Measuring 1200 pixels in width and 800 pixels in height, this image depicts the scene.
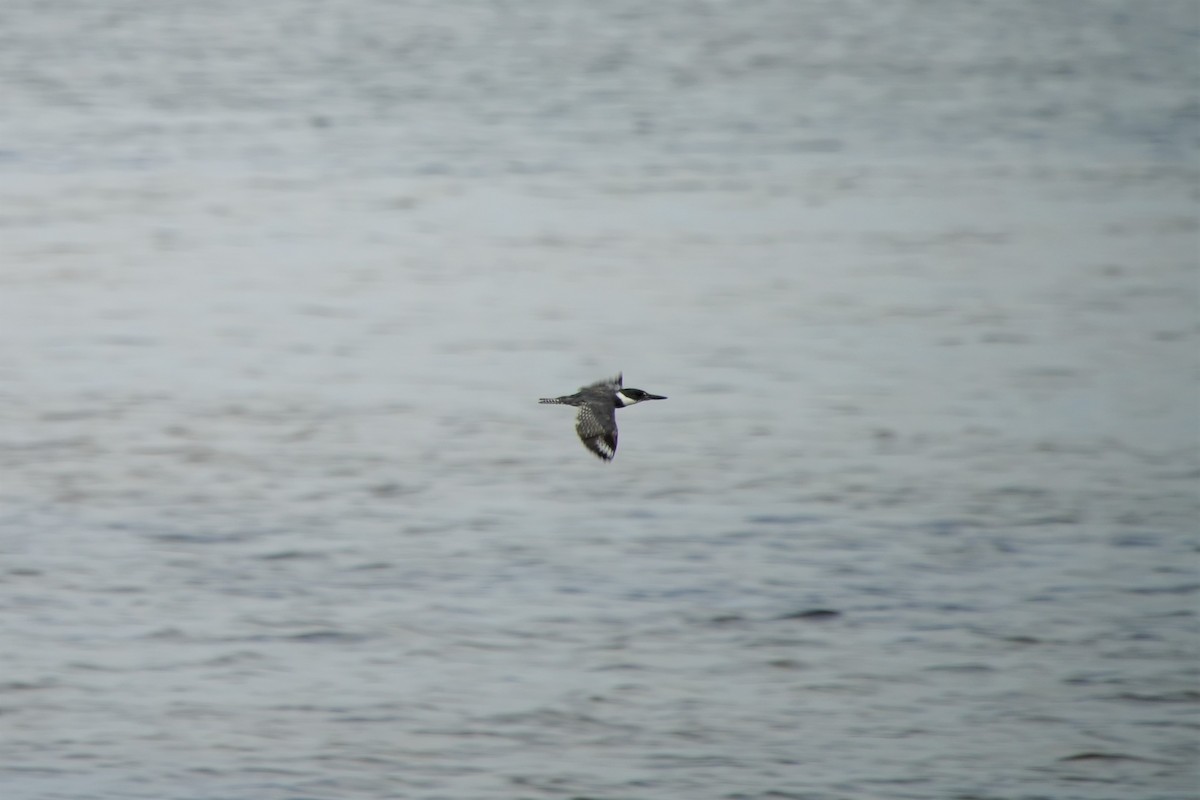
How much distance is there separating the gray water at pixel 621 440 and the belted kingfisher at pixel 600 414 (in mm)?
1090

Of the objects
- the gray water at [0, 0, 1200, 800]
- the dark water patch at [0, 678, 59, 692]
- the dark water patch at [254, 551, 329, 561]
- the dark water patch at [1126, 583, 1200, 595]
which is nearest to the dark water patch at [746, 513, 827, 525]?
the gray water at [0, 0, 1200, 800]

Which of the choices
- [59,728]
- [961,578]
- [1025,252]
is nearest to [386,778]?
[59,728]

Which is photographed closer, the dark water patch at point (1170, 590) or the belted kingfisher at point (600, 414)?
the belted kingfisher at point (600, 414)

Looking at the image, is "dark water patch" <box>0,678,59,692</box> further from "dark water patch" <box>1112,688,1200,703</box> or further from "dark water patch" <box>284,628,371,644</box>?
"dark water patch" <box>1112,688,1200,703</box>

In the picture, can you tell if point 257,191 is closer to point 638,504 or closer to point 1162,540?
point 638,504

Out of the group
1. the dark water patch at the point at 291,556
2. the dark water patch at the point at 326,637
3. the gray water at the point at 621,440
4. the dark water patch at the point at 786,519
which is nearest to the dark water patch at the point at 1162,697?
the gray water at the point at 621,440

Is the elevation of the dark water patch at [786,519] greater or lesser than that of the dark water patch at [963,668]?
greater

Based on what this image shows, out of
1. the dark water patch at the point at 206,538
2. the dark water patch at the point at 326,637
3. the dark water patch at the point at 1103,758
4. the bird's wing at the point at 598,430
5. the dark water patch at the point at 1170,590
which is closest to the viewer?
the bird's wing at the point at 598,430

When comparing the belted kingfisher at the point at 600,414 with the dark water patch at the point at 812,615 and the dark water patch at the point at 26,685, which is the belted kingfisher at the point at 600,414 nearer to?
the dark water patch at the point at 812,615

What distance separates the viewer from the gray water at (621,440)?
7773 mm

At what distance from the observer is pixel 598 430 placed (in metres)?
7.33

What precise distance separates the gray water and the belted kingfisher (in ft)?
3.58

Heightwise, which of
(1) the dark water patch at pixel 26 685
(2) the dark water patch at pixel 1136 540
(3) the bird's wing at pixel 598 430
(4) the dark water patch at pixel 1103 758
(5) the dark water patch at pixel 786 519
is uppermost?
(3) the bird's wing at pixel 598 430

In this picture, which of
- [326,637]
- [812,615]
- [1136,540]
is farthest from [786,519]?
[326,637]
